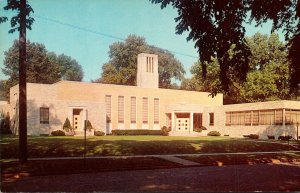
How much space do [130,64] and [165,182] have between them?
73328mm

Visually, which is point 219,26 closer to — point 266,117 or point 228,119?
point 266,117

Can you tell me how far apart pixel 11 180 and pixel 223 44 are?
29.1ft

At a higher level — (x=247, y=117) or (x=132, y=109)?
(x=132, y=109)

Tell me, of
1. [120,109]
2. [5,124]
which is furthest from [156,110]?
[5,124]

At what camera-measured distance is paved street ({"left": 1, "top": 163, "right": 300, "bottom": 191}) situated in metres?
11.4

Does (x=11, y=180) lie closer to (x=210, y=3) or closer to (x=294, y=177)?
(x=210, y=3)

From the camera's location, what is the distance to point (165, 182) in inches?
494

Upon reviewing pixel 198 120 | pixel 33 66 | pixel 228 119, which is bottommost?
pixel 198 120

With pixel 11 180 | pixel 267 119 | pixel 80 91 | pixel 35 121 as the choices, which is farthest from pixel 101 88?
pixel 11 180

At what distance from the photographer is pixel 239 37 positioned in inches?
555

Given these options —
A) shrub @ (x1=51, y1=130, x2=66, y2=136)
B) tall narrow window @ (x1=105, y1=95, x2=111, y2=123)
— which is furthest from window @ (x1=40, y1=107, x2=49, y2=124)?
tall narrow window @ (x1=105, y1=95, x2=111, y2=123)

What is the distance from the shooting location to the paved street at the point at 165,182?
11395 millimetres

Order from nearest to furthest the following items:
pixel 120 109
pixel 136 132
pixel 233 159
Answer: pixel 233 159
pixel 136 132
pixel 120 109

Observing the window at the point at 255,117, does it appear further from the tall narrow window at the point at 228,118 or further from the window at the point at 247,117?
the tall narrow window at the point at 228,118
